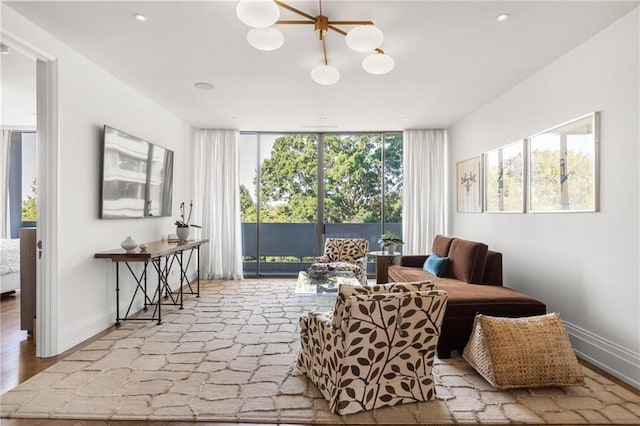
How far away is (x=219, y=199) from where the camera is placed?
6117 mm

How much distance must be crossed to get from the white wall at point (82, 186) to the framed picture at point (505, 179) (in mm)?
4432

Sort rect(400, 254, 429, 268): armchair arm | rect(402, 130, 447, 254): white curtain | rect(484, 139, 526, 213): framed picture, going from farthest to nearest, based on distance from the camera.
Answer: rect(402, 130, 447, 254): white curtain < rect(400, 254, 429, 268): armchair arm < rect(484, 139, 526, 213): framed picture

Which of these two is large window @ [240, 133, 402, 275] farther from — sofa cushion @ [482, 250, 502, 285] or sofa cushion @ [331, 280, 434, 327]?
sofa cushion @ [331, 280, 434, 327]

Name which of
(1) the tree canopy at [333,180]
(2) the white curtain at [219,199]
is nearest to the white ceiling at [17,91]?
(2) the white curtain at [219,199]

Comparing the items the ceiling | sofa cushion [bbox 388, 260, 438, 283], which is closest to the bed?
the ceiling

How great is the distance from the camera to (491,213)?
450 centimetres

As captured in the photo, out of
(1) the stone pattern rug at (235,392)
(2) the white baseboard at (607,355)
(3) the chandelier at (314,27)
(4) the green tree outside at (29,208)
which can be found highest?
(3) the chandelier at (314,27)

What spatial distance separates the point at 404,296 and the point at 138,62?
3242 mm

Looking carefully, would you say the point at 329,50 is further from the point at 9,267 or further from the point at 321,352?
the point at 9,267

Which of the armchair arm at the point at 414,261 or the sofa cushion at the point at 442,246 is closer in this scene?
the sofa cushion at the point at 442,246

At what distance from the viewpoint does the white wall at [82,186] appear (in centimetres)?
305

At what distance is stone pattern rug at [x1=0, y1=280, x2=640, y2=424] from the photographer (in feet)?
6.84

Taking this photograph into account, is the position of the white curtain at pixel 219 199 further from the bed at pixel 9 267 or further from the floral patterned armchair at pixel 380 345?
the floral patterned armchair at pixel 380 345

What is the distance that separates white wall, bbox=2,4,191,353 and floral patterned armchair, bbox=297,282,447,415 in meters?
2.44
